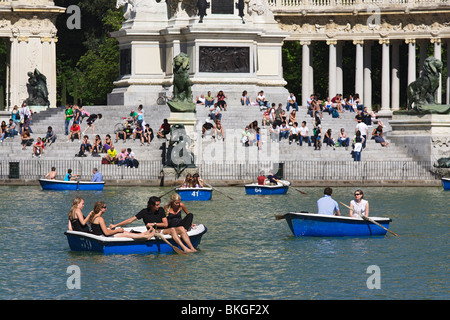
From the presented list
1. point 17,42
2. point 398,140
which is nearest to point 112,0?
point 17,42

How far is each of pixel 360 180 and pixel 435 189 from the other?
3773mm

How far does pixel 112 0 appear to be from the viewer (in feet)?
377

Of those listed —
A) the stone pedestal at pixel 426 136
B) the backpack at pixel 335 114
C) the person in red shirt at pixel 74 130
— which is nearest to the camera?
the stone pedestal at pixel 426 136

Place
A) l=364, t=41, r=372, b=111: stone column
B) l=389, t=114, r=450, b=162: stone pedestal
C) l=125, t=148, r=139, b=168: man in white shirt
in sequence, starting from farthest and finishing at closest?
l=364, t=41, r=372, b=111: stone column
l=389, t=114, r=450, b=162: stone pedestal
l=125, t=148, r=139, b=168: man in white shirt

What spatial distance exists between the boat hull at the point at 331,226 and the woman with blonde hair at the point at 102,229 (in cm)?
580

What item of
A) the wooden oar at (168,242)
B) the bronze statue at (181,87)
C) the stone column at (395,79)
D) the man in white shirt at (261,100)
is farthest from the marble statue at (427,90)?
the wooden oar at (168,242)

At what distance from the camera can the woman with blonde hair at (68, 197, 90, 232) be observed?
36.6 meters

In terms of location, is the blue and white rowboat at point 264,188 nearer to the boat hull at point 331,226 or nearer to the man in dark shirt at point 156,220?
the boat hull at point 331,226

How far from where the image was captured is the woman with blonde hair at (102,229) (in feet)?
119

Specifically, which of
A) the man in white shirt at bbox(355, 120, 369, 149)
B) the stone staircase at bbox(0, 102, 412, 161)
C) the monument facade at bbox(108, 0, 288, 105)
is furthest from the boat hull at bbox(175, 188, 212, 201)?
the monument facade at bbox(108, 0, 288, 105)

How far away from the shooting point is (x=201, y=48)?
246 ft

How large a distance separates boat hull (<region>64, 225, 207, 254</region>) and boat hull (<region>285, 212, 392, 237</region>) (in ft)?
14.3

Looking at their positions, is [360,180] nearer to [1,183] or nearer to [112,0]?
[1,183]

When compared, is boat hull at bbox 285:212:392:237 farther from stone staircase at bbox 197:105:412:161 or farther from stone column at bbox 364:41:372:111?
stone column at bbox 364:41:372:111
